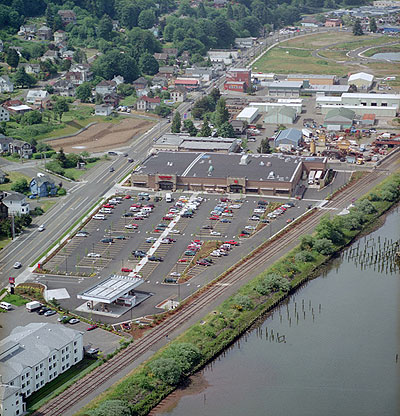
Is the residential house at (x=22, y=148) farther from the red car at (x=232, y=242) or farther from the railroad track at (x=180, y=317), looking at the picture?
the railroad track at (x=180, y=317)

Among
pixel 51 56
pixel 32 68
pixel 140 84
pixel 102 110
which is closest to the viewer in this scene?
pixel 102 110

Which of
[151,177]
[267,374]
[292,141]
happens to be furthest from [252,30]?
[267,374]

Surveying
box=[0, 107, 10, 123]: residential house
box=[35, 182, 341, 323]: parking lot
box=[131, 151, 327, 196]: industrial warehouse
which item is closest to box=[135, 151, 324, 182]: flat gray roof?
box=[131, 151, 327, 196]: industrial warehouse

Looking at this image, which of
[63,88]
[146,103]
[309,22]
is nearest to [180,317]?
[146,103]

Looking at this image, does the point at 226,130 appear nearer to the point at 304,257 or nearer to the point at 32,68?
the point at 304,257

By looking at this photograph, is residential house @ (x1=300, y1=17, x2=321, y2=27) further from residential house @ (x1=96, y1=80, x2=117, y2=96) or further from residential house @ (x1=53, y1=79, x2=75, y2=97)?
residential house @ (x1=53, y1=79, x2=75, y2=97)

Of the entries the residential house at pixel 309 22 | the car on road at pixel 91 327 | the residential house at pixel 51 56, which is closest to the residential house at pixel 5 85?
the residential house at pixel 51 56
